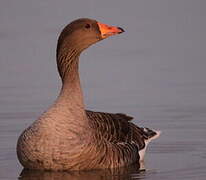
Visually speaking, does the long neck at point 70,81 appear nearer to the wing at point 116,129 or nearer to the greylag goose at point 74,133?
the greylag goose at point 74,133

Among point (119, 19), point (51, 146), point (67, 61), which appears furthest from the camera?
point (119, 19)

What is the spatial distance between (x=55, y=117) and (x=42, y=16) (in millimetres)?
15314

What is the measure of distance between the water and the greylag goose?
21 cm

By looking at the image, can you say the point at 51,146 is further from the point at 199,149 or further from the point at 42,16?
the point at 42,16

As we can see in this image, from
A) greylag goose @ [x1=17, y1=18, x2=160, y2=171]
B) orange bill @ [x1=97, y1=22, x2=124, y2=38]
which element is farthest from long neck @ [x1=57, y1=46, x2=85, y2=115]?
orange bill @ [x1=97, y1=22, x2=124, y2=38]

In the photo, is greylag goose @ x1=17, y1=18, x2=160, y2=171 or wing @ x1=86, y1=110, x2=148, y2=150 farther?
wing @ x1=86, y1=110, x2=148, y2=150

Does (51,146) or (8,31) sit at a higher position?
(8,31)

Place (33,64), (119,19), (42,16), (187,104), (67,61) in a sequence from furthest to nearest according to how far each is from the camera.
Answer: (42,16) < (119,19) < (33,64) < (187,104) < (67,61)

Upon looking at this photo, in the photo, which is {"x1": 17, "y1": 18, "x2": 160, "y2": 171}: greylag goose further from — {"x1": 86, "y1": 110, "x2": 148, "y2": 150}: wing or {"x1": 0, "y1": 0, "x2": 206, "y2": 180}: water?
{"x1": 0, "y1": 0, "x2": 206, "y2": 180}: water

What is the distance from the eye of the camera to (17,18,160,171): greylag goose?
12.1 metres

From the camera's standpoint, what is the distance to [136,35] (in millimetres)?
23234

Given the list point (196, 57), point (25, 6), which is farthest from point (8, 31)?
point (196, 57)

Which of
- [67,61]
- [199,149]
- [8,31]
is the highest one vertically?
[8,31]

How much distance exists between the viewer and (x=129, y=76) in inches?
741
